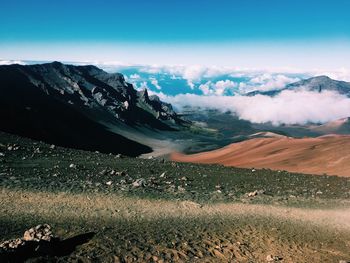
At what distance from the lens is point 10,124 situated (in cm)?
10931

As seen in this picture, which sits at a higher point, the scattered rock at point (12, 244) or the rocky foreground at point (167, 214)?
the scattered rock at point (12, 244)

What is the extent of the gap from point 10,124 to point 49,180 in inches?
3650

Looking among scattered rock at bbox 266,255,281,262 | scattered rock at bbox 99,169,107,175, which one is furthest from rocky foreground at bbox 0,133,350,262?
scattered rock at bbox 99,169,107,175

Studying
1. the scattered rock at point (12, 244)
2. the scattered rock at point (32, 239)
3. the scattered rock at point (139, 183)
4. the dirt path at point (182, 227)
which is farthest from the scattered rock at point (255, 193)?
the scattered rock at point (12, 244)

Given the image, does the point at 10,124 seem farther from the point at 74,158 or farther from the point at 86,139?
the point at 74,158

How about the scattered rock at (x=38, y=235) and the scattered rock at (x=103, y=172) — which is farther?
the scattered rock at (x=103, y=172)

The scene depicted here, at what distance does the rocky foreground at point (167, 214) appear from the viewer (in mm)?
16016

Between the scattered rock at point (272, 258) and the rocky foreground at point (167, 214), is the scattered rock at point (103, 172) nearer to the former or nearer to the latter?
the rocky foreground at point (167, 214)

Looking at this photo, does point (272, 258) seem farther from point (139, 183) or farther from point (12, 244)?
point (139, 183)

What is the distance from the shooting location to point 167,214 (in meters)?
20.8

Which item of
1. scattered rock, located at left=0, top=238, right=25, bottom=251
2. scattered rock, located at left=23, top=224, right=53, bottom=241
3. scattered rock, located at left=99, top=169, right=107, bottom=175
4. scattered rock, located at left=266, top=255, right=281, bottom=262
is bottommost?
scattered rock, located at left=266, top=255, right=281, bottom=262

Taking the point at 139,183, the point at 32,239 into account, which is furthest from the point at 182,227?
the point at 139,183

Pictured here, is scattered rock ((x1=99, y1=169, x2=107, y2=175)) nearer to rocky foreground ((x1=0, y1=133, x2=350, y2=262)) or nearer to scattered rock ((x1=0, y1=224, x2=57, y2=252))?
rocky foreground ((x1=0, y1=133, x2=350, y2=262))

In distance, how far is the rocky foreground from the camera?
631 inches
